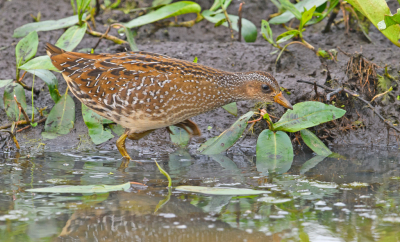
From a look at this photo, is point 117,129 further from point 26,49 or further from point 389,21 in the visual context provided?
point 389,21

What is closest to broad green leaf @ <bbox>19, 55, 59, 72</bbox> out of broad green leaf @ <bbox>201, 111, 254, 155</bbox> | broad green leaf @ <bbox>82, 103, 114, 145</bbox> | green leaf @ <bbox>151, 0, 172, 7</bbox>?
broad green leaf @ <bbox>82, 103, 114, 145</bbox>

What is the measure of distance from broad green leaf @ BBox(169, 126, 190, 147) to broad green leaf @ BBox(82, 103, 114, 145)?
72cm

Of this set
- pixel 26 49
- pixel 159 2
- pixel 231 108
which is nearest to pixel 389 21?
pixel 231 108

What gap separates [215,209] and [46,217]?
115 cm

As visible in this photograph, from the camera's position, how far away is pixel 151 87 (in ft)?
16.1

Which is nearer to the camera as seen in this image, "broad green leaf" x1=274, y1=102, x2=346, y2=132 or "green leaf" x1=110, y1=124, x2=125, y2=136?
"broad green leaf" x1=274, y1=102, x2=346, y2=132

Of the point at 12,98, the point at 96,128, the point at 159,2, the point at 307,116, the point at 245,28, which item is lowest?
the point at 96,128

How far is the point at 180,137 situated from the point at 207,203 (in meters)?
2.19

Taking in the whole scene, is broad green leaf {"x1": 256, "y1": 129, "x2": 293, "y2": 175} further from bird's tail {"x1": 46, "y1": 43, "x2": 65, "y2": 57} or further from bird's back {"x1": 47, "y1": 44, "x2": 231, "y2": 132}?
bird's tail {"x1": 46, "y1": 43, "x2": 65, "y2": 57}

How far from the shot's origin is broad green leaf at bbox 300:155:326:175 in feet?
15.1

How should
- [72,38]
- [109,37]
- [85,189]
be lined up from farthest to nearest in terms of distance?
[109,37] < [72,38] < [85,189]

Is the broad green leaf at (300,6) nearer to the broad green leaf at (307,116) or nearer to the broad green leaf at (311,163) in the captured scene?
the broad green leaf at (307,116)

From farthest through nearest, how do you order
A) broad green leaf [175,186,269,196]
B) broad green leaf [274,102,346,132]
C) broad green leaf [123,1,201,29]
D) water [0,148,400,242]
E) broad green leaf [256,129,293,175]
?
broad green leaf [123,1,201,29] < broad green leaf [274,102,346,132] < broad green leaf [256,129,293,175] < broad green leaf [175,186,269,196] < water [0,148,400,242]

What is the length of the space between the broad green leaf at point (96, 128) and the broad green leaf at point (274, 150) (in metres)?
1.80
